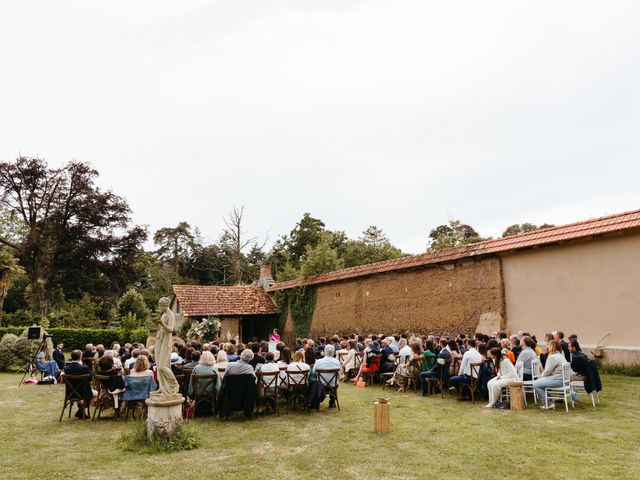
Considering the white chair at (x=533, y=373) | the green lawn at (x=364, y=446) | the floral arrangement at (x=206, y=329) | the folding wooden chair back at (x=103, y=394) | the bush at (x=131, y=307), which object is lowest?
the green lawn at (x=364, y=446)

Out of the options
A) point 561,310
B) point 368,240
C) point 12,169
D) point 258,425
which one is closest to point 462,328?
point 561,310

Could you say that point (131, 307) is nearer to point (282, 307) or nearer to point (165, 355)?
point (282, 307)

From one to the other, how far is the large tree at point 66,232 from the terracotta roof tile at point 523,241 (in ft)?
57.7

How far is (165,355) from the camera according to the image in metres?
6.46

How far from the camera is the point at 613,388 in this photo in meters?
9.18

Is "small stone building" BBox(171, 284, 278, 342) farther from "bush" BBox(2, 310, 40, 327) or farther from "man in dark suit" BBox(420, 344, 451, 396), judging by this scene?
"man in dark suit" BBox(420, 344, 451, 396)

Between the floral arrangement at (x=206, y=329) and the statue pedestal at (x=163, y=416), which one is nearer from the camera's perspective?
the statue pedestal at (x=163, y=416)

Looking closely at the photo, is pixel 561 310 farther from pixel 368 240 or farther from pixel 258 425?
pixel 368 240

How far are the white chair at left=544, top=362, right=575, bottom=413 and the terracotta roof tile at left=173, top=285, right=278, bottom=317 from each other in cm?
1767

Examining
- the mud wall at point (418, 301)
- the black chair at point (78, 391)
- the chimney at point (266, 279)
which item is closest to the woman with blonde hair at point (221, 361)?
the black chair at point (78, 391)

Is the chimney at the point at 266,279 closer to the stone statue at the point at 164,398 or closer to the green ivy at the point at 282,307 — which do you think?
the green ivy at the point at 282,307

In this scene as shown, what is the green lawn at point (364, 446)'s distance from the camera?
5133 millimetres

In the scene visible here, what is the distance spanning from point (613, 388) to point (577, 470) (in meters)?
5.22

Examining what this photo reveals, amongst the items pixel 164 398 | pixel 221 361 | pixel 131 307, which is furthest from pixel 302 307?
pixel 164 398
